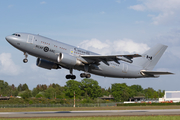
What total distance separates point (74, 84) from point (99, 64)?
108018 millimetres

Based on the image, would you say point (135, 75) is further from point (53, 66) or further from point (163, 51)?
point (53, 66)

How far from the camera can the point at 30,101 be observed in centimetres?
10144

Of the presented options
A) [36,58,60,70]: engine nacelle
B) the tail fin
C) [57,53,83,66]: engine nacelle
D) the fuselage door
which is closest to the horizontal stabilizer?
the tail fin

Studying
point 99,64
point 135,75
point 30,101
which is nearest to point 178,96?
point 30,101

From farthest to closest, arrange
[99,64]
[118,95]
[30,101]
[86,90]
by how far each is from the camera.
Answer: [118,95] → [86,90] → [30,101] → [99,64]

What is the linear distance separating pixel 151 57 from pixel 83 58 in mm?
16780

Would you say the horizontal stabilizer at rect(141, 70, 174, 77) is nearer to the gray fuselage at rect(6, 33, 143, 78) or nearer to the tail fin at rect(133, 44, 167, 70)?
the gray fuselage at rect(6, 33, 143, 78)

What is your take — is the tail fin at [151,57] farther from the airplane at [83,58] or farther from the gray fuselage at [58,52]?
the gray fuselage at [58,52]

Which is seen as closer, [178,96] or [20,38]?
[20,38]

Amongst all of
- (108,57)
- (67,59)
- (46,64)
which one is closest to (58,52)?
(67,59)

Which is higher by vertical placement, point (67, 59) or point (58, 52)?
point (58, 52)

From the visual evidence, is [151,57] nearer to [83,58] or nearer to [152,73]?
[152,73]

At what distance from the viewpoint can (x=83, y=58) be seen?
149 feet

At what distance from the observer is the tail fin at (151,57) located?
53812mm
